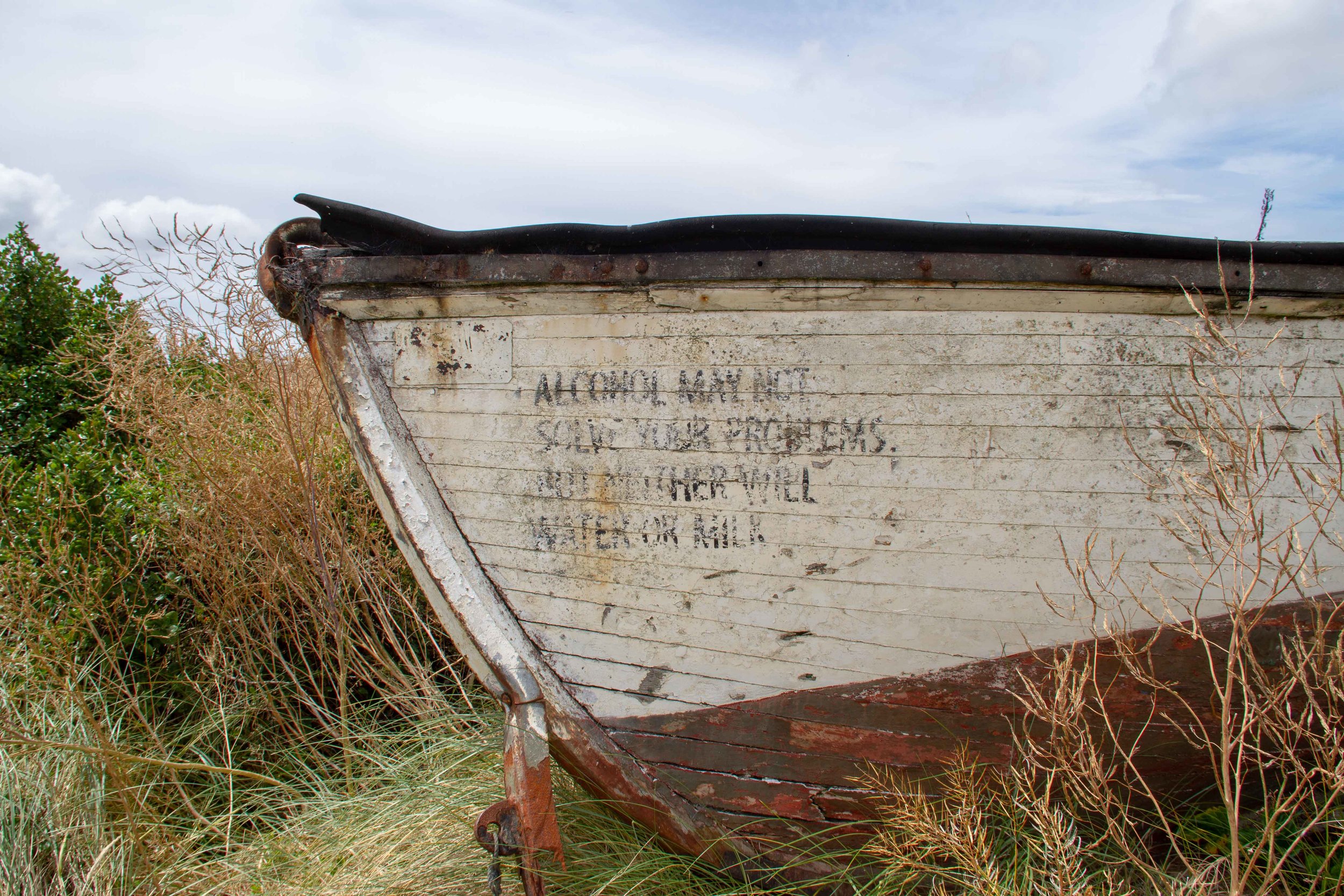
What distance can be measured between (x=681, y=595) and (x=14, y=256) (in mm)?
6234

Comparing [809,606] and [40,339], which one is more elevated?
[40,339]

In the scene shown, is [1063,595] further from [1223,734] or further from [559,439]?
[559,439]

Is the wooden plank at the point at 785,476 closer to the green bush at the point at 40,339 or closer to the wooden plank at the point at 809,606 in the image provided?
the wooden plank at the point at 809,606

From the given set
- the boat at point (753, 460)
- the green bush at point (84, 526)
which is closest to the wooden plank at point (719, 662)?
the boat at point (753, 460)

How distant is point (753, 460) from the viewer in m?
2.10

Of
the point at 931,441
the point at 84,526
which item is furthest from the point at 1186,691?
the point at 84,526

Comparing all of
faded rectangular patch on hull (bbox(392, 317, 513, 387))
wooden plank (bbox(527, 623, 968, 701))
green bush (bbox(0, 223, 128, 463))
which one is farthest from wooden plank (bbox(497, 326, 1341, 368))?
green bush (bbox(0, 223, 128, 463))

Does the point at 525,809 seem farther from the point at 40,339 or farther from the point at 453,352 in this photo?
the point at 40,339

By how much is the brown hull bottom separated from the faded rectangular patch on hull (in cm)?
108

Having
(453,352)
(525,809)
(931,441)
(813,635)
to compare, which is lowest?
(525,809)

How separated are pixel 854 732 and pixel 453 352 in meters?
1.58

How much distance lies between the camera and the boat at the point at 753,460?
6.66 ft

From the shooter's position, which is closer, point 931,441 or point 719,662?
point 931,441

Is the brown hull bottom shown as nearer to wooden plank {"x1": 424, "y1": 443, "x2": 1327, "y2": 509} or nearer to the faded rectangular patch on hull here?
wooden plank {"x1": 424, "y1": 443, "x2": 1327, "y2": 509}
